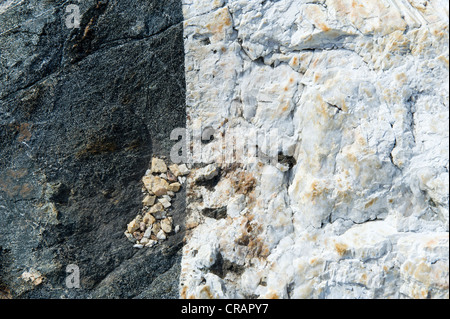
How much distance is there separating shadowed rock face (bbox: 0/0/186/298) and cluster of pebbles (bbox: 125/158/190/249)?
0.05m

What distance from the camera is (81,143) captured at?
96.9 inches

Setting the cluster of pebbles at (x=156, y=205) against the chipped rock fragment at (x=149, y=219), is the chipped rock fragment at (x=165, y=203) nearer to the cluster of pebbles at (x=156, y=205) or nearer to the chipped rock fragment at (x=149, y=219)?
the cluster of pebbles at (x=156, y=205)

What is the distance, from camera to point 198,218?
2.46 metres

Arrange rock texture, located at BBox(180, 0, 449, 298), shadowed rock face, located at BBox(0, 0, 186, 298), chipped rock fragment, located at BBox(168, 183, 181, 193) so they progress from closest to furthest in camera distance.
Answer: rock texture, located at BBox(180, 0, 449, 298) < shadowed rock face, located at BBox(0, 0, 186, 298) < chipped rock fragment, located at BBox(168, 183, 181, 193)

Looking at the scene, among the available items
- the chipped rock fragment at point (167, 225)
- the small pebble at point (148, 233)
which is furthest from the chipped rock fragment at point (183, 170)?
the small pebble at point (148, 233)

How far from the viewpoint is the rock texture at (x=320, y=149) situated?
2064 millimetres

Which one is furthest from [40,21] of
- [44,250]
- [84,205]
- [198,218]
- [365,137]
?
[365,137]

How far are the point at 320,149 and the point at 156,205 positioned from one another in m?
1.07

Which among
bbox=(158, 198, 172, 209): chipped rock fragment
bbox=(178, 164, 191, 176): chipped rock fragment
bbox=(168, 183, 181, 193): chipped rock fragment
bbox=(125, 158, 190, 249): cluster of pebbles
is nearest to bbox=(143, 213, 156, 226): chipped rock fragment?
bbox=(125, 158, 190, 249): cluster of pebbles

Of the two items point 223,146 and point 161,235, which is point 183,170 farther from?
point 161,235

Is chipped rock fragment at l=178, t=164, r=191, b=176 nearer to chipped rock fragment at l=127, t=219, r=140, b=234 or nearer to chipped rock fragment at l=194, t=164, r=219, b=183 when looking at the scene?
chipped rock fragment at l=194, t=164, r=219, b=183

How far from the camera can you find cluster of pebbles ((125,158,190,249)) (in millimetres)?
2455

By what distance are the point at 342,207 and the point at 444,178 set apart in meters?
0.53

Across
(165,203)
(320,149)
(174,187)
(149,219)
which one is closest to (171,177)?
(174,187)
